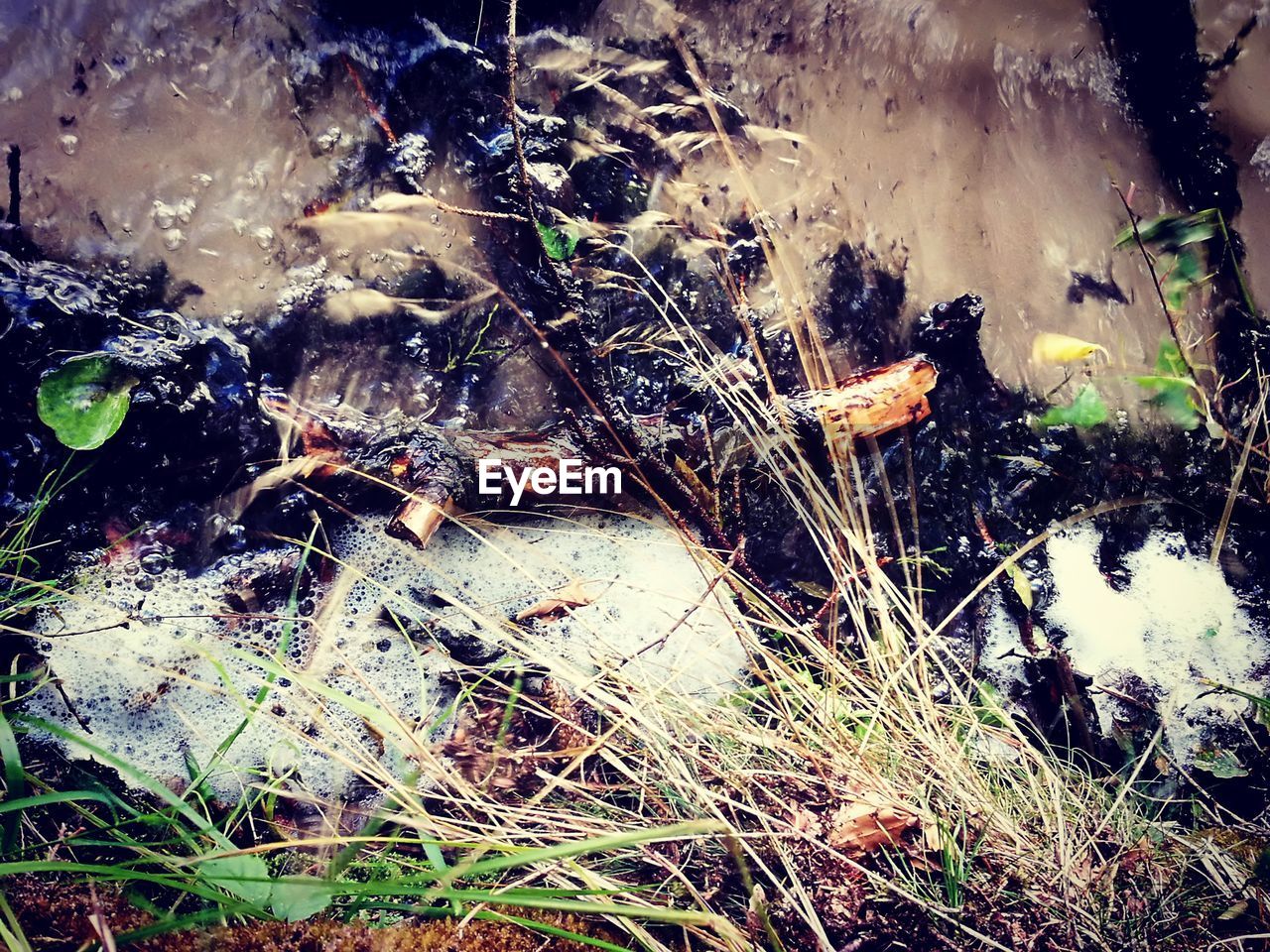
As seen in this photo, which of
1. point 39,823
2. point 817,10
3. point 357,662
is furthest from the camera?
point 817,10

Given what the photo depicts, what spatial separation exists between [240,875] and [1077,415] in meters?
1.86

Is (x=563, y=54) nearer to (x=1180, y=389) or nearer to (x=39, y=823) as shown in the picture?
(x=1180, y=389)

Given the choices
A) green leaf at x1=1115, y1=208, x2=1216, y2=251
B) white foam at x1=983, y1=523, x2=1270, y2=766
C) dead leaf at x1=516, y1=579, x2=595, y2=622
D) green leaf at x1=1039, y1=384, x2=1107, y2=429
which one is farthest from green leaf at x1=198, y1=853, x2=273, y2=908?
green leaf at x1=1115, y1=208, x2=1216, y2=251

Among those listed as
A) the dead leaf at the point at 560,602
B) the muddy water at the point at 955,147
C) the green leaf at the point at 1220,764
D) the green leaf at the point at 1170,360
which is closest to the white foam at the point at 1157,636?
the green leaf at the point at 1220,764

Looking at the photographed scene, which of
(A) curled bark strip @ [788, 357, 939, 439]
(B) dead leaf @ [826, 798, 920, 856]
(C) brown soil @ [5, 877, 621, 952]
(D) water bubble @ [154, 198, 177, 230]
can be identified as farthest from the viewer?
(A) curled bark strip @ [788, 357, 939, 439]

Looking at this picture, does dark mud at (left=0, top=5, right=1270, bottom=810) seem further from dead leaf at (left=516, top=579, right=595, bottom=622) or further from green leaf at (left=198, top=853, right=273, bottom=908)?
green leaf at (left=198, top=853, right=273, bottom=908)

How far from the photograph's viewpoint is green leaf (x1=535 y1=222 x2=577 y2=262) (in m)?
1.37

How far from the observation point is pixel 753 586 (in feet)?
4.53

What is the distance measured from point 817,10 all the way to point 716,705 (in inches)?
58.3

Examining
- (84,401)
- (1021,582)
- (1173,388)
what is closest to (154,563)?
(84,401)

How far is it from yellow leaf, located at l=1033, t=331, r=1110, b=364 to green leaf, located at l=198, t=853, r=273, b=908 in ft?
5.94

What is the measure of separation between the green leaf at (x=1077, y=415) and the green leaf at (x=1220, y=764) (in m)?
0.73

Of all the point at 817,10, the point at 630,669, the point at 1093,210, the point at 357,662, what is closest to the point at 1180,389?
the point at 1093,210

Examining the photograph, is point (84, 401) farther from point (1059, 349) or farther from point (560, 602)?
point (1059, 349)
